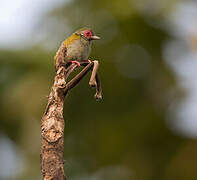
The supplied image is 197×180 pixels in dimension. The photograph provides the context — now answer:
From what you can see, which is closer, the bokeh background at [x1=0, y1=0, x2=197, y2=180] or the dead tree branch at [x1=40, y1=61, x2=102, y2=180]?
the dead tree branch at [x1=40, y1=61, x2=102, y2=180]

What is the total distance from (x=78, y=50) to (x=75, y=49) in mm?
20

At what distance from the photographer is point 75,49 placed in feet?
9.51

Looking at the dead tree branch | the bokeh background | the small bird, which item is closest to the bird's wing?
the small bird

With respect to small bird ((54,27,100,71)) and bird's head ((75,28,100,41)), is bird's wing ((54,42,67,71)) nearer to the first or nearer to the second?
small bird ((54,27,100,71))

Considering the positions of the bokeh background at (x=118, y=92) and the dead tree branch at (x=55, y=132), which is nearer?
the dead tree branch at (x=55, y=132)

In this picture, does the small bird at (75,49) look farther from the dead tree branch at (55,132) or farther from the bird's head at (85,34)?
the dead tree branch at (55,132)

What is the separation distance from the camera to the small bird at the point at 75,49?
2776mm

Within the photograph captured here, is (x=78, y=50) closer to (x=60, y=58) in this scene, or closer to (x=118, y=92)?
(x=60, y=58)

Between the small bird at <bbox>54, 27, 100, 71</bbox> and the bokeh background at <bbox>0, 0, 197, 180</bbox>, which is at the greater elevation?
the bokeh background at <bbox>0, 0, 197, 180</bbox>

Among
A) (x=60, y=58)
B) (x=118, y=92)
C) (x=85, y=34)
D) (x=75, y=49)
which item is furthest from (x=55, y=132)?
(x=118, y=92)

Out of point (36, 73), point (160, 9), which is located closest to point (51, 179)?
point (36, 73)

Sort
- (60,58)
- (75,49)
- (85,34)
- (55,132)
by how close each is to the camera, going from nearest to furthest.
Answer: (55,132) → (60,58) → (75,49) → (85,34)

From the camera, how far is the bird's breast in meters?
2.83

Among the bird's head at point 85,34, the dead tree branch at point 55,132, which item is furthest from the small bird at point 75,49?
the dead tree branch at point 55,132
